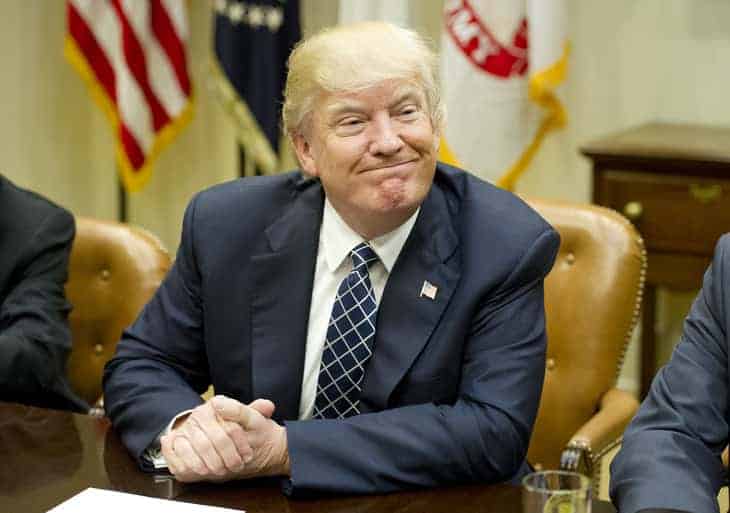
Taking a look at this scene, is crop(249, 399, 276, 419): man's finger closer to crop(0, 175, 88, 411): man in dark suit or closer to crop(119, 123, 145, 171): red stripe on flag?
crop(0, 175, 88, 411): man in dark suit

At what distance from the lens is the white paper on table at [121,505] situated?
1.99m

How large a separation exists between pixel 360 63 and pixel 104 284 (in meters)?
1.16

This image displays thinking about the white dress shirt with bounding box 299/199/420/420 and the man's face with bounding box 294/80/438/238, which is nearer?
the man's face with bounding box 294/80/438/238

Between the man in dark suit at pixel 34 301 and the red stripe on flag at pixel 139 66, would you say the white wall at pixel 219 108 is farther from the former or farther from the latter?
the man in dark suit at pixel 34 301

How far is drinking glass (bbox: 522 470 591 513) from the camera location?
1.70 metres

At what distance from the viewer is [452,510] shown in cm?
204

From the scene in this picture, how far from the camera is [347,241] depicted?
8.28 feet

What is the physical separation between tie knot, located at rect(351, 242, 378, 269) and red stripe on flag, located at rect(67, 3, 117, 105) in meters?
3.04

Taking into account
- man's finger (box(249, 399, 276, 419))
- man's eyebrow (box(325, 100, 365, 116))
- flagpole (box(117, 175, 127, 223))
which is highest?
man's eyebrow (box(325, 100, 365, 116))

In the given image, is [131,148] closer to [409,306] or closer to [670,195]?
[670,195]

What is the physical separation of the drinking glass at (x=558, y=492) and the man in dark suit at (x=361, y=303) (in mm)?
451

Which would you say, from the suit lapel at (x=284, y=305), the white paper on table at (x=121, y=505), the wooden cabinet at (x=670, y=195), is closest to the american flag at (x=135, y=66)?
the wooden cabinet at (x=670, y=195)

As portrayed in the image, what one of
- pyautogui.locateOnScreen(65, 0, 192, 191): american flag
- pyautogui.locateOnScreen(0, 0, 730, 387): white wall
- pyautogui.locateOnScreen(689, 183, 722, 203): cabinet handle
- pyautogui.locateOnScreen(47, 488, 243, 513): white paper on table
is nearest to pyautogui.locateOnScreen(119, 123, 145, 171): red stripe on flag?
pyautogui.locateOnScreen(65, 0, 192, 191): american flag

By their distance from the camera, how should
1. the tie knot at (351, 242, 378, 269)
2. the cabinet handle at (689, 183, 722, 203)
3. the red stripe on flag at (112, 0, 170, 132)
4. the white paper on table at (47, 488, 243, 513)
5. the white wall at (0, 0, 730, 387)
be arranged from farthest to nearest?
the red stripe on flag at (112, 0, 170, 132) → the white wall at (0, 0, 730, 387) → the cabinet handle at (689, 183, 722, 203) → the tie knot at (351, 242, 378, 269) → the white paper on table at (47, 488, 243, 513)
